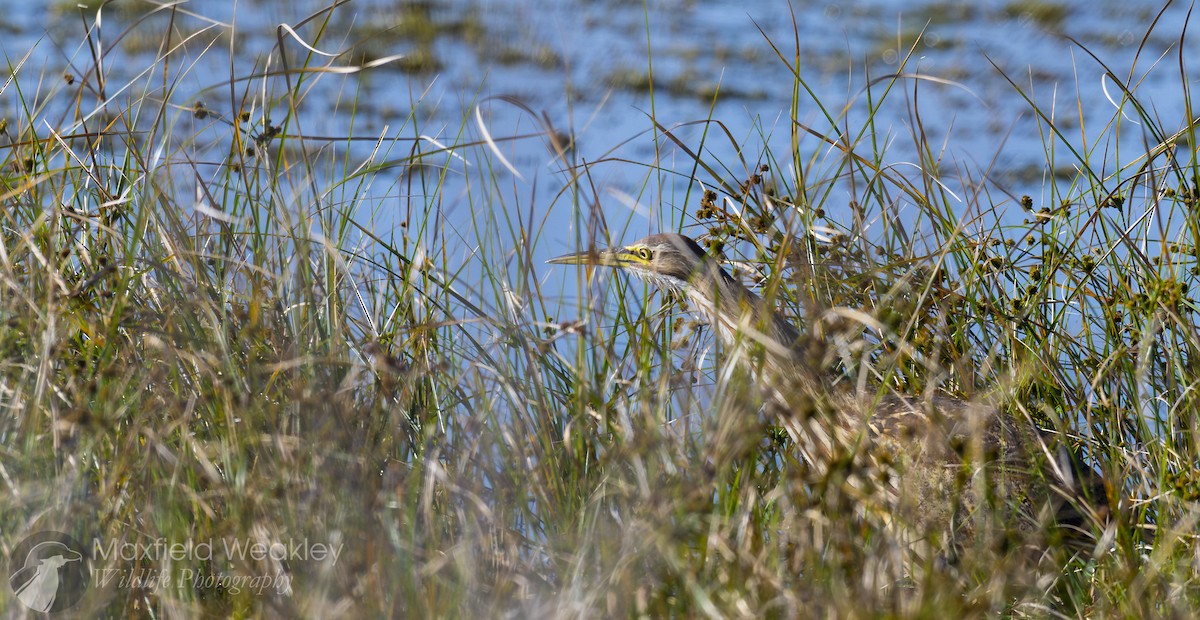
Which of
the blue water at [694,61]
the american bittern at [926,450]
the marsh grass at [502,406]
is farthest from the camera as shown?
the blue water at [694,61]

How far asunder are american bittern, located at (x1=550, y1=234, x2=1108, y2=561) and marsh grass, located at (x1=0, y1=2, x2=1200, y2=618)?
0.26 feet

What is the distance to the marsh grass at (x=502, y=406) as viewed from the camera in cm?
223

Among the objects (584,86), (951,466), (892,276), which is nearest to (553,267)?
(892,276)

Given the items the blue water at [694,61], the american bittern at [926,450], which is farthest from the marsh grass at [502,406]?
the blue water at [694,61]

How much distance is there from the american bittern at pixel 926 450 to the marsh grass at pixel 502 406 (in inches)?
3.2

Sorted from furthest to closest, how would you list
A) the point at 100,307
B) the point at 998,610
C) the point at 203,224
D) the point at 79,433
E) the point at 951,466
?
the point at 203,224, the point at 951,466, the point at 100,307, the point at 79,433, the point at 998,610

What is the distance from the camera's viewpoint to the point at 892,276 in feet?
11.2

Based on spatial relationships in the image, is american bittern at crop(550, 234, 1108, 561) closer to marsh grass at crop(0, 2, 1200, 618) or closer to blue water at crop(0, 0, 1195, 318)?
marsh grass at crop(0, 2, 1200, 618)

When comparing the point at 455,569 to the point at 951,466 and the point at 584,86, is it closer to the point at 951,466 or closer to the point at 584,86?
the point at 951,466

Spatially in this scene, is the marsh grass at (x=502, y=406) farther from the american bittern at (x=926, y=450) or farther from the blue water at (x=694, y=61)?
the blue water at (x=694, y=61)

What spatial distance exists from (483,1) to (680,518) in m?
10.6

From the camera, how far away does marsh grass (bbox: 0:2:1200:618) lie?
7.31 feet

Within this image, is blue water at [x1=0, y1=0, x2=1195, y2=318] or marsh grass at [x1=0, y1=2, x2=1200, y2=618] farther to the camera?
blue water at [x1=0, y1=0, x2=1195, y2=318]

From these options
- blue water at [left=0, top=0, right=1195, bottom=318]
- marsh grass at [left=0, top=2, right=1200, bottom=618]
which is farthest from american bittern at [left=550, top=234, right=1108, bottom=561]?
blue water at [left=0, top=0, right=1195, bottom=318]
